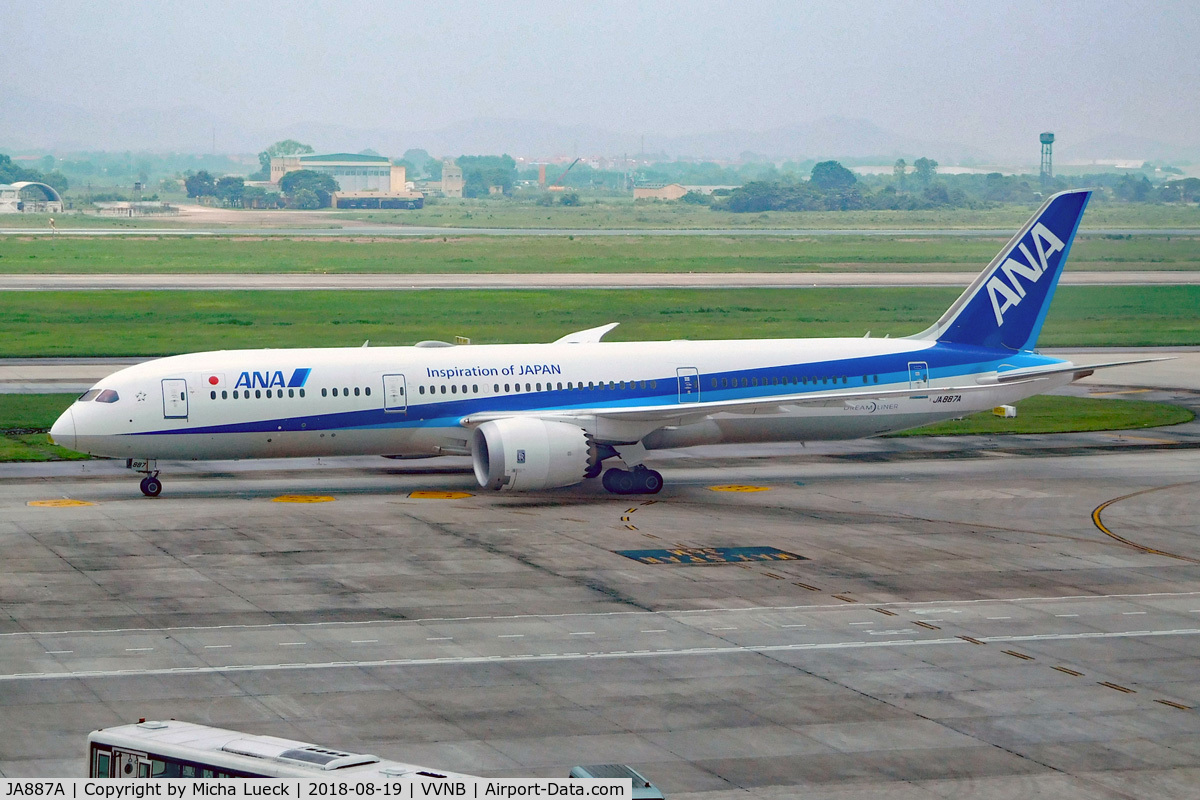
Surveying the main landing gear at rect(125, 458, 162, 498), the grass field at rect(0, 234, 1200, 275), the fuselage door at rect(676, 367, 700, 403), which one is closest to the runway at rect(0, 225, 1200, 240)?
the grass field at rect(0, 234, 1200, 275)

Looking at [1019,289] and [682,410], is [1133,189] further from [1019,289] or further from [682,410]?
[682,410]

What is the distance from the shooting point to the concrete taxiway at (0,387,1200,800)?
907 inches

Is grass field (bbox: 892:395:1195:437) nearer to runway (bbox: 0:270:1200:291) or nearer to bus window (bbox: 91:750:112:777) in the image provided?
runway (bbox: 0:270:1200:291)

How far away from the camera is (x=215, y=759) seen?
53.5ft

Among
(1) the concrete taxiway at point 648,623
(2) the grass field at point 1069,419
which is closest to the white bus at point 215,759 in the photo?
(1) the concrete taxiway at point 648,623

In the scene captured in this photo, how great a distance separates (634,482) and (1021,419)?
22887mm

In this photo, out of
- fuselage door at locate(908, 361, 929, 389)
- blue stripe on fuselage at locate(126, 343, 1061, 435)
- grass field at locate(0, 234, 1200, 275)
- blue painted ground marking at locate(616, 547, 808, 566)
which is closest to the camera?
blue painted ground marking at locate(616, 547, 808, 566)

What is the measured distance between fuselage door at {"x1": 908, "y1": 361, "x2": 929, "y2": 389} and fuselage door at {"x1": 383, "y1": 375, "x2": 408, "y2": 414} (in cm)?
1686

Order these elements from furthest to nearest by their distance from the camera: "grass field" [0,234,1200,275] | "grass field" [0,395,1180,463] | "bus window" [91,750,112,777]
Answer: "grass field" [0,234,1200,275] → "grass field" [0,395,1180,463] → "bus window" [91,750,112,777]

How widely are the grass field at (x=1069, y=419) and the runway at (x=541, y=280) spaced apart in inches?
1681

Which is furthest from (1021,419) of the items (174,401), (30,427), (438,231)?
(438,231)

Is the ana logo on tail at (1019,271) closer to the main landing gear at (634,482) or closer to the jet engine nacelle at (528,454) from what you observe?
the main landing gear at (634,482)

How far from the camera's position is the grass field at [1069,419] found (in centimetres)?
5888

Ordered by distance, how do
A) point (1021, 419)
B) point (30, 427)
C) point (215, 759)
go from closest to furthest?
point (215, 759), point (30, 427), point (1021, 419)
